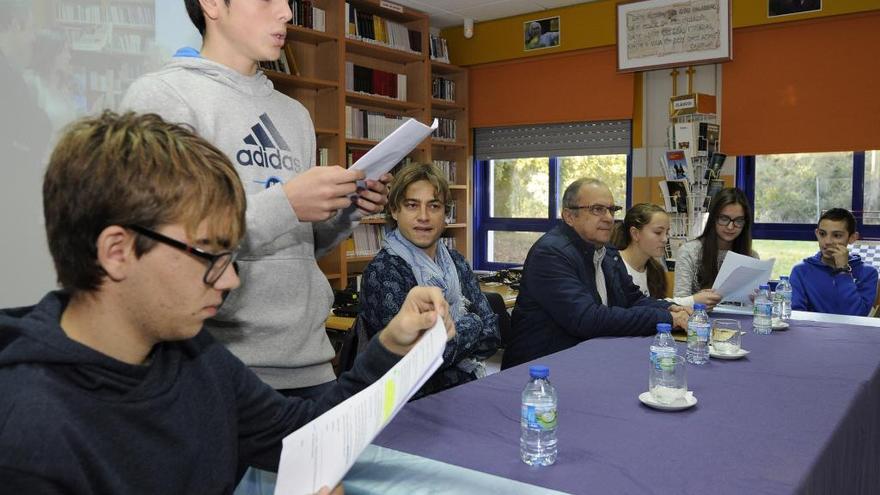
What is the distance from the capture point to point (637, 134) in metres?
5.94

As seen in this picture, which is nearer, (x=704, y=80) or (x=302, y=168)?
(x=302, y=168)

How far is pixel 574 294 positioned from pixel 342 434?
1.80 meters

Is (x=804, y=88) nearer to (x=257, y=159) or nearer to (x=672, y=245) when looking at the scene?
(x=672, y=245)

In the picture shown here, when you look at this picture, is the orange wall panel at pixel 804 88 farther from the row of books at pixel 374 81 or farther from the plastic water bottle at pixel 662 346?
the plastic water bottle at pixel 662 346

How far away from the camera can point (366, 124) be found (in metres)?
5.88

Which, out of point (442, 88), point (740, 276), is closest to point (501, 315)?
point (740, 276)

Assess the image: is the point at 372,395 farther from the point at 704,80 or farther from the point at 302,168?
the point at 704,80

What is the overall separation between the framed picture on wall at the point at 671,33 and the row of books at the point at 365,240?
251 centimetres

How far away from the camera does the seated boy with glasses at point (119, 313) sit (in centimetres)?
77

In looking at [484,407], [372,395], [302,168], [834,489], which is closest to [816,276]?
[834,489]

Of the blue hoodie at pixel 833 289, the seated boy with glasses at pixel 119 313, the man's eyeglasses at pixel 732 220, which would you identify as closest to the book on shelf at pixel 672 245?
the blue hoodie at pixel 833 289

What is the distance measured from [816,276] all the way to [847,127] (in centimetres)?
177

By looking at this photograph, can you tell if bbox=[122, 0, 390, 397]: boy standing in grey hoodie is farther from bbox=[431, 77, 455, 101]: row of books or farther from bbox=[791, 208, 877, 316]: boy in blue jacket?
bbox=[431, 77, 455, 101]: row of books

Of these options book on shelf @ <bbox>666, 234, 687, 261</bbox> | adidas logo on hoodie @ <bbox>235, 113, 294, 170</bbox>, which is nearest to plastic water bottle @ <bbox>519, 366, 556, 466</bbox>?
adidas logo on hoodie @ <bbox>235, 113, 294, 170</bbox>
